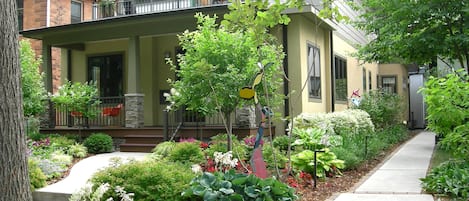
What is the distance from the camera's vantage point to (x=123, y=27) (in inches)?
546

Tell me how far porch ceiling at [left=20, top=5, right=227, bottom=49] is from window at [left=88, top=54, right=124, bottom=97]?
4.04 ft

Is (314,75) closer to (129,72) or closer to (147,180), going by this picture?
(129,72)

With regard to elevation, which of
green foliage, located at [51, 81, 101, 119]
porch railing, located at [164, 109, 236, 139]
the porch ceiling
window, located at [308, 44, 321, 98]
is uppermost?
the porch ceiling

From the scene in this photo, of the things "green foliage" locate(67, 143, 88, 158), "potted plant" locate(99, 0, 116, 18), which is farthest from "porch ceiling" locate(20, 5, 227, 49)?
"green foliage" locate(67, 143, 88, 158)

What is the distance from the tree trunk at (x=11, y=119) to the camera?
149 inches

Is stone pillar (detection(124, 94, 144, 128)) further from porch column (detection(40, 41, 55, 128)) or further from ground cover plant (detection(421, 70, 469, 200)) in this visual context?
ground cover plant (detection(421, 70, 469, 200))

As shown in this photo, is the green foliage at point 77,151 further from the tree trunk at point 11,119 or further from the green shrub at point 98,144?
the tree trunk at point 11,119

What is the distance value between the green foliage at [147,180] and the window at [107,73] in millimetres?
10410

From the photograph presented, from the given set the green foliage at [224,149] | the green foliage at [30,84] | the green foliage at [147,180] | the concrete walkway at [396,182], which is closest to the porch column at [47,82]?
the green foliage at [30,84]

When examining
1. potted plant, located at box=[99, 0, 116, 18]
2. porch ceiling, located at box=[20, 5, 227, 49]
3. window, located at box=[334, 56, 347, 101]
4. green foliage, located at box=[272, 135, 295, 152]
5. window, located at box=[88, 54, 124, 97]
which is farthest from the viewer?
window, located at box=[334, 56, 347, 101]

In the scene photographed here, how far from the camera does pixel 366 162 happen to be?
9938mm

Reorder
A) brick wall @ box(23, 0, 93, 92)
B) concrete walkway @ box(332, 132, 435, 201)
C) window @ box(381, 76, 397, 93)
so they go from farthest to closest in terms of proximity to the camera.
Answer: window @ box(381, 76, 397, 93) → brick wall @ box(23, 0, 93, 92) → concrete walkway @ box(332, 132, 435, 201)

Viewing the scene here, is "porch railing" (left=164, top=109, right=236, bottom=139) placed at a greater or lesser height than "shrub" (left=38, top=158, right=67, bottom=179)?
greater

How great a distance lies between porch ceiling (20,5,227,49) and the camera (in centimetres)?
1269
